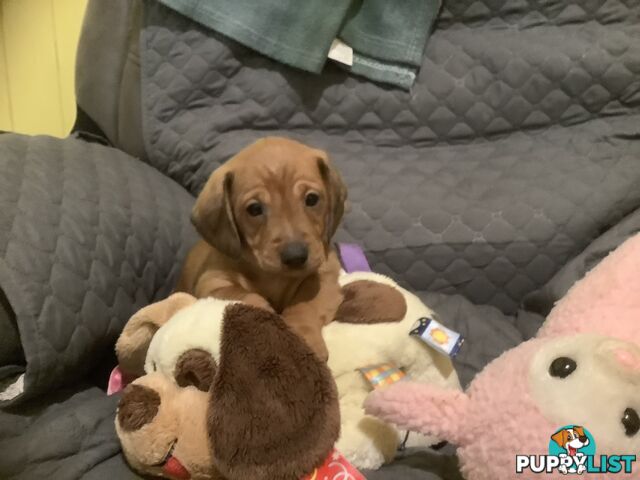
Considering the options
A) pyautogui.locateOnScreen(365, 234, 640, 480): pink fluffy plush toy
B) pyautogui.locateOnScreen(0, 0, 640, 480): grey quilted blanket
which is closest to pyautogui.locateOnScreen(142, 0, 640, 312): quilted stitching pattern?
pyautogui.locateOnScreen(0, 0, 640, 480): grey quilted blanket

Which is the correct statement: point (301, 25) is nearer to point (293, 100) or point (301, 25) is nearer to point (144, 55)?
point (293, 100)

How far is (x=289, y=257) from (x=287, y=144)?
225 mm

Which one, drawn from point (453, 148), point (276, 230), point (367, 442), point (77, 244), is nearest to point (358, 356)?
point (367, 442)

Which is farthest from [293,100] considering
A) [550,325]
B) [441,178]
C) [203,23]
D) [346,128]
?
[550,325]

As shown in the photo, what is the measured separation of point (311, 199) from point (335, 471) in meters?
0.47

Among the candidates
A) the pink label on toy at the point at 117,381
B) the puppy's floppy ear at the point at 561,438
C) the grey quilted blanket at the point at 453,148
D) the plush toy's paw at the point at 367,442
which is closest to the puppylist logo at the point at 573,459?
the puppy's floppy ear at the point at 561,438

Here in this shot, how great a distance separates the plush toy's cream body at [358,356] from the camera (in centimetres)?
97

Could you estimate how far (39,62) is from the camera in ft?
6.74

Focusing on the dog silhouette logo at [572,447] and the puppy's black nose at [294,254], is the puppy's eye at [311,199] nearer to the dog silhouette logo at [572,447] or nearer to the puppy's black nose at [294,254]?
the puppy's black nose at [294,254]

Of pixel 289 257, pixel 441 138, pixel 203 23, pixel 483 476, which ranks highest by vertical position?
pixel 203 23

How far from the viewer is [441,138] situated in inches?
62.1

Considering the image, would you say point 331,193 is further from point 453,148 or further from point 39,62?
point 39,62

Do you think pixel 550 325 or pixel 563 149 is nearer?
pixel 550 325

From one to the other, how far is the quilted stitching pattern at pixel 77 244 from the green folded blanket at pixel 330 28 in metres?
0.36
